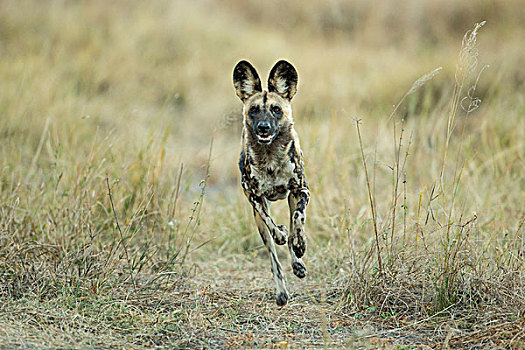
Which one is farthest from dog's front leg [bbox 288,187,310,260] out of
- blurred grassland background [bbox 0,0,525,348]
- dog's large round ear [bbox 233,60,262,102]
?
dog's large round ear [bbox 233,60,262,102]

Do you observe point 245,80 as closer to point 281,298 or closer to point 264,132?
point 264,132

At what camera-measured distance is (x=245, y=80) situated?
3.38m

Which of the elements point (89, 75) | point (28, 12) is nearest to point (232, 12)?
point (28, 12)

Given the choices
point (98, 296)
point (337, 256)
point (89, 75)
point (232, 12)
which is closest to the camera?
point (98, 296)

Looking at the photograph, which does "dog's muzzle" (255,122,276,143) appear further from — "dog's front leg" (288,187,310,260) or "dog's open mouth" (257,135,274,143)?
"dog's front leg" (288,187,310,260)

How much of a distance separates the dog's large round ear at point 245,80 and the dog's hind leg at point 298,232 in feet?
2.05

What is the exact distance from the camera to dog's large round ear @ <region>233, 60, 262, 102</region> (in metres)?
3.34

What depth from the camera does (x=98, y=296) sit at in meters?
3.97

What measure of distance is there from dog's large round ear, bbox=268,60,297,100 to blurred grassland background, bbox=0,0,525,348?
2.42 ft

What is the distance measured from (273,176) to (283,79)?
55cm

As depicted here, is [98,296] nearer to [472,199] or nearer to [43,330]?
[43,330]

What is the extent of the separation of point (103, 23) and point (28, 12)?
159 cm

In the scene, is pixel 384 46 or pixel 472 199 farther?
pixel 384 46

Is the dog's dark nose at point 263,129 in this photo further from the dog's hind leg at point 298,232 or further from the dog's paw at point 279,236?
the dog's paw at point 279,236
